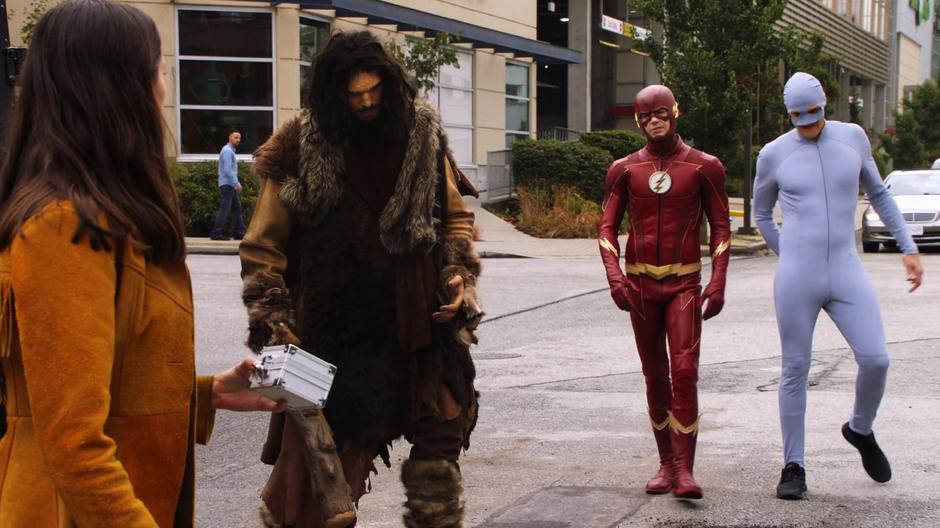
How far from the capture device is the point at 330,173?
4.30 meters

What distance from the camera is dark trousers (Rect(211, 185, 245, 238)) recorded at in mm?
22000

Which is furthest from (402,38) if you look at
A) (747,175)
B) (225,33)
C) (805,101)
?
(805,101)

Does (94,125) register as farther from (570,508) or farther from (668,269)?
(668,269)

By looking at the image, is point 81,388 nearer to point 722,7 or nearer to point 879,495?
point 879,495

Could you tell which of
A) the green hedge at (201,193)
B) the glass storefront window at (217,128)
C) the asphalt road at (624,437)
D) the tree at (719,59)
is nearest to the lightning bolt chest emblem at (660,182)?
the asphalt road at (624,437)

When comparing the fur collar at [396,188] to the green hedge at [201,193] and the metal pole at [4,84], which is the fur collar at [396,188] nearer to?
the metal pole at [4,84]

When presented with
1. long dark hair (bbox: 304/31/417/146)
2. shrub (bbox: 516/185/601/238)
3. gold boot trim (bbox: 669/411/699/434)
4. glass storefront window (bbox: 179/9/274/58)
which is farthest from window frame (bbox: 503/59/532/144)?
long dark hair (bbox: 304/31/417/146)

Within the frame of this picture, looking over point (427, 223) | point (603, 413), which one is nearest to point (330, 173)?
point (427, 223)

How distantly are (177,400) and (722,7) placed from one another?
891 inches

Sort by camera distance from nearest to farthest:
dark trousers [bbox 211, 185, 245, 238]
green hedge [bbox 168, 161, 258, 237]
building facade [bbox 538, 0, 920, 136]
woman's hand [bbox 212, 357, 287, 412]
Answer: woman's hand [bbox 212, 357, 287, 412], dark trousers [bbox 211, 185, 245, 238], green hedge [bbox 168, 161, 258, 237], building facade [bbox 538, 0, 920, 136]

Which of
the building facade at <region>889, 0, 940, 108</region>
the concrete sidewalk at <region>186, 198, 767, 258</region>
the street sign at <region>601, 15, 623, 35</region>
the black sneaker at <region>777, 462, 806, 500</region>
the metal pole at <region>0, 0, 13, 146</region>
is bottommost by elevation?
the black sneaker at <region>777, 462, 806, 500</region>

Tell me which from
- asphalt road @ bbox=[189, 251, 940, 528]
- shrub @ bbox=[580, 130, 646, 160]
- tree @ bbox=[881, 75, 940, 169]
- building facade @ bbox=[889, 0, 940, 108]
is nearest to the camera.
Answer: asphalt road @ bbox=[189, 251, 940, 528]

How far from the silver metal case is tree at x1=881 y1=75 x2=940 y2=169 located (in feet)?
166

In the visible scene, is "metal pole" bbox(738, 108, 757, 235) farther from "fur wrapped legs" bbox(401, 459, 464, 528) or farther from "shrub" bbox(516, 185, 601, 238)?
"fur wrapped legs" bbox(401, 459, 464, 528)
